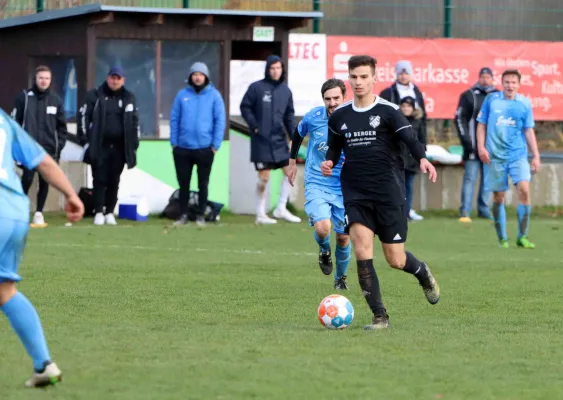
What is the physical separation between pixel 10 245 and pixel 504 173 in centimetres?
1075

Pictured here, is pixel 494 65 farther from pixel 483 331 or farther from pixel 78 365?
pixel 78 365

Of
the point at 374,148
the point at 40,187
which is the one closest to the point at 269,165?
the point at 40,187

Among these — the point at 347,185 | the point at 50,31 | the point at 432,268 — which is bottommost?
the point at 432,268

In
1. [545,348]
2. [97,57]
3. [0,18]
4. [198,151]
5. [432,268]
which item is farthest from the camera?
[0,18]

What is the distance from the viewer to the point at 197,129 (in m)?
19.4

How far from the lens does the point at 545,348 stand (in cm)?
848

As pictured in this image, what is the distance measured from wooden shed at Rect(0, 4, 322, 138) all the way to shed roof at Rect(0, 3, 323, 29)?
2cm

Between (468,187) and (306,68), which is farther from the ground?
(306,68)

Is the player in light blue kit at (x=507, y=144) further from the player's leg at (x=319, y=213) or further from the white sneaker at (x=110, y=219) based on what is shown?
the white sneaker at (x=110, y=219)

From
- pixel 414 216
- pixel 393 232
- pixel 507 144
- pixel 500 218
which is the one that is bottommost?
pixel 414 216

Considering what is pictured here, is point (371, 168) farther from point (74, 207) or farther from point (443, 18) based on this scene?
point (443, 18)

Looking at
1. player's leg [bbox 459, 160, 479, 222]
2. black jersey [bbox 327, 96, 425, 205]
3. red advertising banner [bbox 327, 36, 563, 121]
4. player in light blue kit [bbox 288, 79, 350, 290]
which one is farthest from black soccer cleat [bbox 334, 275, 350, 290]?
red advertising banner [bbox 327, 36, 563, 121]

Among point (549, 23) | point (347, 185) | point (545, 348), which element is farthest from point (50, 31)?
point (545, 348)

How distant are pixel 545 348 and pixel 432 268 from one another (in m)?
5.73
